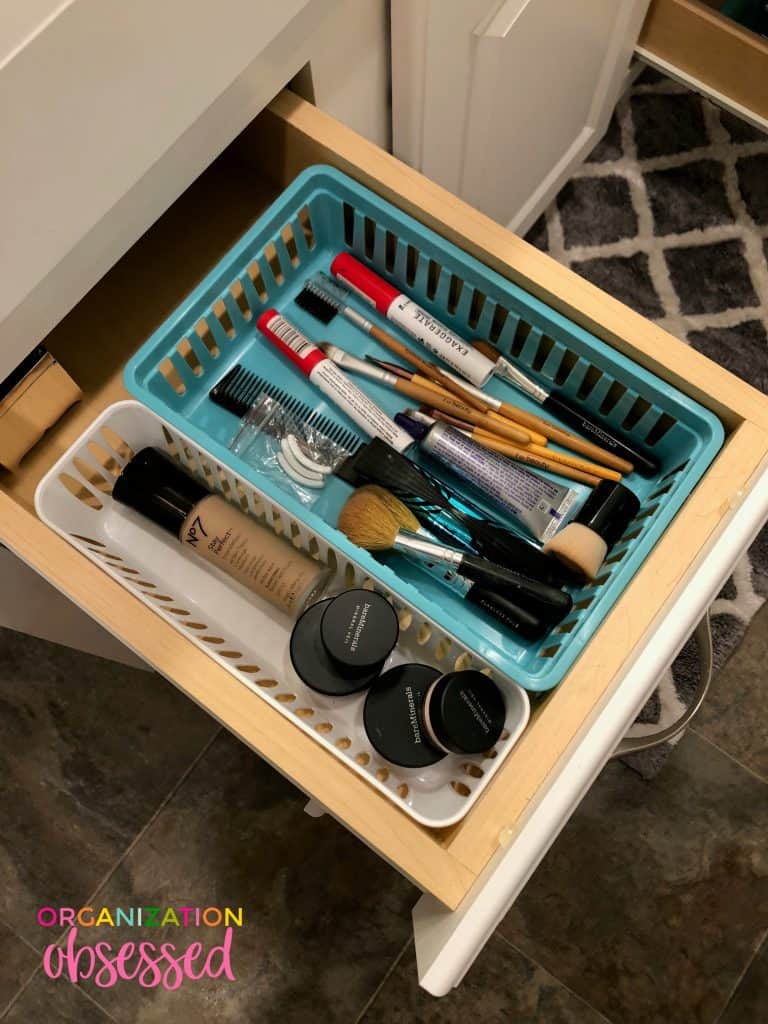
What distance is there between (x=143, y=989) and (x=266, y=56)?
0.98 m

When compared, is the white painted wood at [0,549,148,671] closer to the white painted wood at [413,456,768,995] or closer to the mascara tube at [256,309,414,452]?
the mascara tube at [256,309,414,452]

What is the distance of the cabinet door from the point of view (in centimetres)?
66

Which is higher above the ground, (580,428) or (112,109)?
(580,428)

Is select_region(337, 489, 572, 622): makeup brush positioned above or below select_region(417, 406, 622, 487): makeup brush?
below

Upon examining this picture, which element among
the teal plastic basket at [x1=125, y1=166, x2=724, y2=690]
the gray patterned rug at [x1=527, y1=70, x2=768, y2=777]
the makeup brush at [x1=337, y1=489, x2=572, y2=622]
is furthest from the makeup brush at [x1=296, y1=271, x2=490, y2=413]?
the gray patterned rug at [x1=527, y1=70, x2=768, y2=777]

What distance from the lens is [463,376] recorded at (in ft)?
2.44

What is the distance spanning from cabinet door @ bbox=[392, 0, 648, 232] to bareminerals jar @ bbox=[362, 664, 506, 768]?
43 centimetres

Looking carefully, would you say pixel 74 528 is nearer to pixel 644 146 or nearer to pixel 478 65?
pixel 478 65

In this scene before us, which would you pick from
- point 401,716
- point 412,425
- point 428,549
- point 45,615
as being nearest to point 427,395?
point 412,425

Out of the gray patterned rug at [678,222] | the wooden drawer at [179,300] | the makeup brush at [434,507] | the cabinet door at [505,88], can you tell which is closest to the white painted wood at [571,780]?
the wooden drawer at [179,300]

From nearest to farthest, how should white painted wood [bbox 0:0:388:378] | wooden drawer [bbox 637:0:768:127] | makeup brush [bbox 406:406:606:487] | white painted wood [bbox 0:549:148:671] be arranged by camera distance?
1. white painted wood [bbox 0:0:388:378]
2. makeup brush [bbox 406:406:606:487]
3. white painted wood [bbox 0:549:148:671]
4. wooden drawer [bbox 637:0:768:127]

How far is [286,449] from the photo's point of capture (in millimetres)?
715

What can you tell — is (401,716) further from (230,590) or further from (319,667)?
(230,590)

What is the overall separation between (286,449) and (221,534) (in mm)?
87
